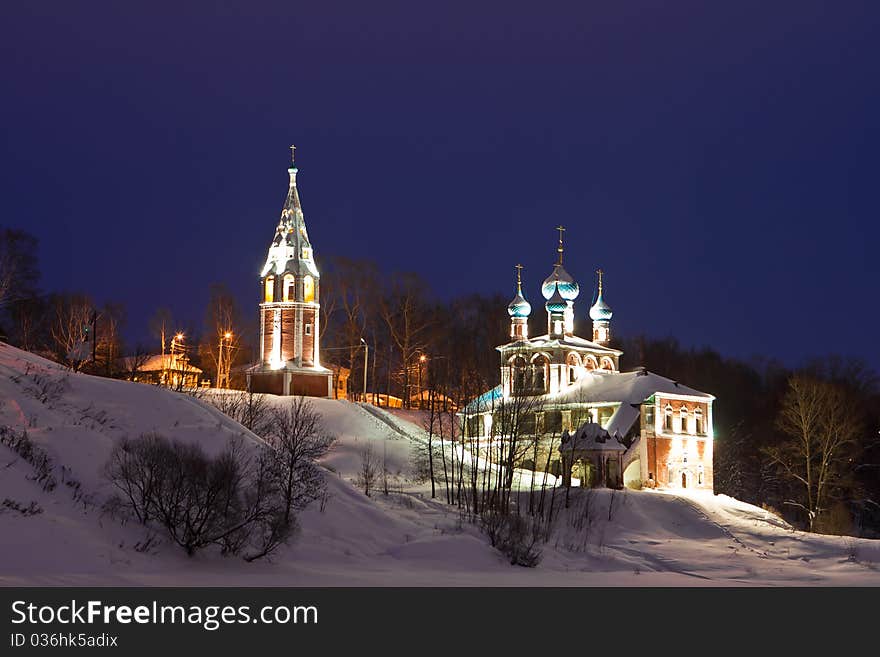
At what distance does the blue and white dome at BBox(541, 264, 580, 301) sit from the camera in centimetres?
6125

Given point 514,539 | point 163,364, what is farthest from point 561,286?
point 514,539

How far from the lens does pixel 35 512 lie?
20.8 m

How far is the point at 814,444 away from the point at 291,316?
80.4 feet

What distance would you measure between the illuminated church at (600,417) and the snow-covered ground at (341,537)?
503 centimetres

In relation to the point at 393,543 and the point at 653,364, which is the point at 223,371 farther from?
the point at 393,543

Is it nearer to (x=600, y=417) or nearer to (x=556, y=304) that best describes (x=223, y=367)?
(x=556, y=304)

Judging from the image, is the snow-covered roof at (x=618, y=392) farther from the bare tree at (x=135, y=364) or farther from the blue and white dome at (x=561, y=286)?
the bare tree at (x=135, y=364)

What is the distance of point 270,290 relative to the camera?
193 feet

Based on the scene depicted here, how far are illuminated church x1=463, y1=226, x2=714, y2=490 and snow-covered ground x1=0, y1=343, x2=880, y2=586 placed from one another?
5028 millimetres

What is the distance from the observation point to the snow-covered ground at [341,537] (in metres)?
20.3

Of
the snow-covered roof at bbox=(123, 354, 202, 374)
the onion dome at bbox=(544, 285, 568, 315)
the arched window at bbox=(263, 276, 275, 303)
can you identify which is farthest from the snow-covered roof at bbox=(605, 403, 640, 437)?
the snow-covered roof at bbox=(123, 354, 202, 374)

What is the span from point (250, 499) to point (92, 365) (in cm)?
2588

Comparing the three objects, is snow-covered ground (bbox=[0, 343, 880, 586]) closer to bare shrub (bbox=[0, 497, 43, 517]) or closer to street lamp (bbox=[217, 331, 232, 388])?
bare shrub (bbox=[0, 497, 43, 517])
